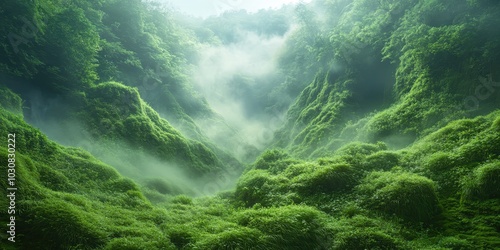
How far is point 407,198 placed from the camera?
9.52 metres

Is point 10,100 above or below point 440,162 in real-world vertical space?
above

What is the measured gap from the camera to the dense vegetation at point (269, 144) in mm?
8430

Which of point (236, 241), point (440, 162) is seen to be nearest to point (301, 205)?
point (236, 241)

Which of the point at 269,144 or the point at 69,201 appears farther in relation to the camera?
the point at 269,144

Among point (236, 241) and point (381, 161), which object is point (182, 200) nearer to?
point (236, 241)

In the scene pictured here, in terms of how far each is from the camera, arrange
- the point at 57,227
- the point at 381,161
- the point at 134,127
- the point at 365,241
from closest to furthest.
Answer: the point at 57,227 → the point at 365,241 → the point at 381,161 → the point at 134,127

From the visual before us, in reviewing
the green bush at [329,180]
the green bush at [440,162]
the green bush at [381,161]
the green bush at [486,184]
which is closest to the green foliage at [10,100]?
the green bush at [329,180]

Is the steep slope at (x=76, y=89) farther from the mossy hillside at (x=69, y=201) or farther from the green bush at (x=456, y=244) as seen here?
the green bush at (x=456, y=244)

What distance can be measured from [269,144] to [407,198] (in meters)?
28.6

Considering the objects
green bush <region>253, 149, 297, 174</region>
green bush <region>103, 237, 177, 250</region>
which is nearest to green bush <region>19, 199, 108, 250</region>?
green bush <region>103, 237, 177, 250</region>

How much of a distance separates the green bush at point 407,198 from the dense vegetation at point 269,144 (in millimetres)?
38

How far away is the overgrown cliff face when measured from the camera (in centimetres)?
1644

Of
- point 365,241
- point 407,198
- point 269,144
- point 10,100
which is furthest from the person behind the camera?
point 269,144

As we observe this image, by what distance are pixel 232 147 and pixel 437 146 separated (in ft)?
84.7
